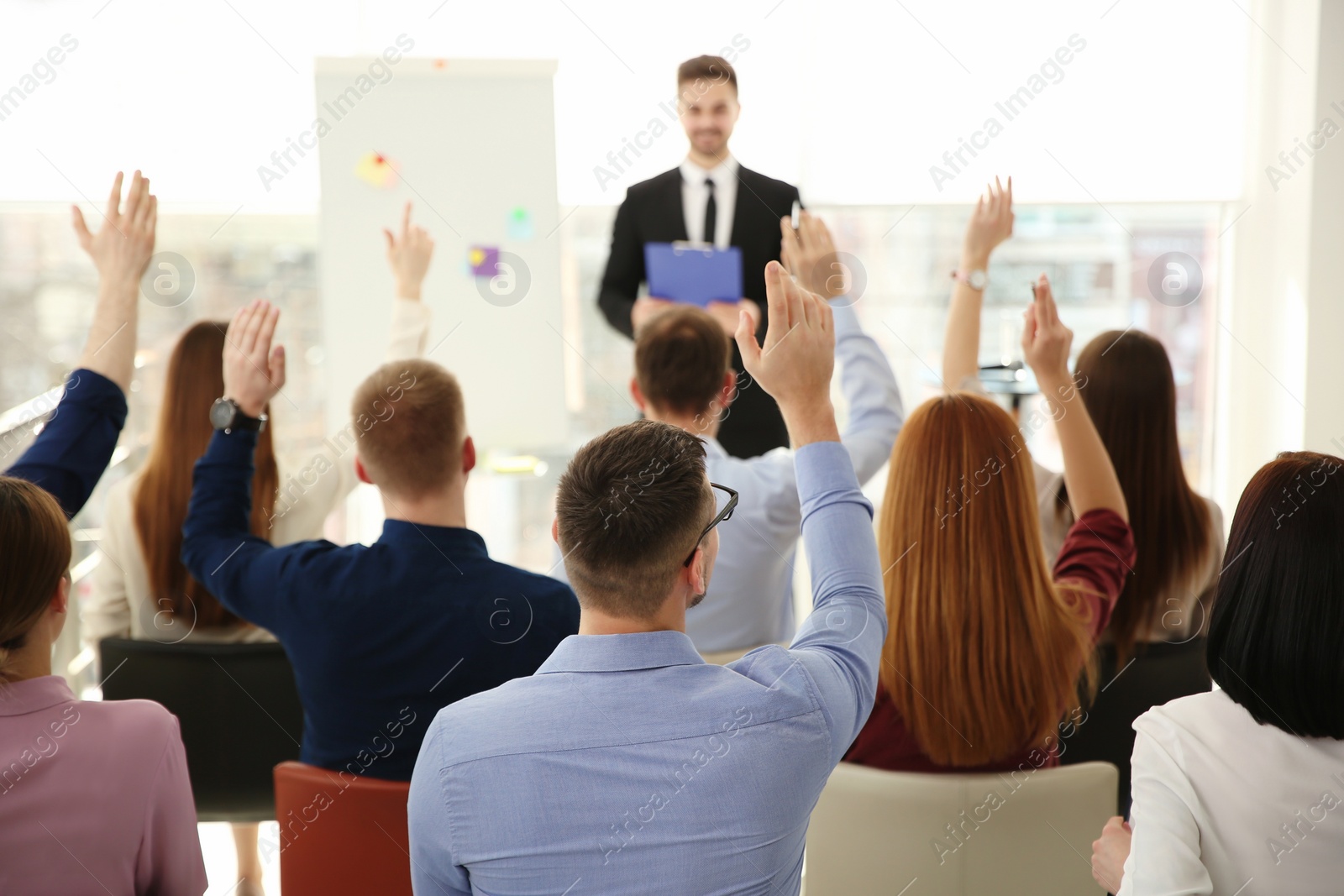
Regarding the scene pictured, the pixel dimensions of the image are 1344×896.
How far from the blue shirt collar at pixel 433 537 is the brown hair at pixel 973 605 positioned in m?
0.64

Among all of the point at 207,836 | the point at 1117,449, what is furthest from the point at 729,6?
the point at 207,836

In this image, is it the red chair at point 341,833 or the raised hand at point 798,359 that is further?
the red chair at point 341,833

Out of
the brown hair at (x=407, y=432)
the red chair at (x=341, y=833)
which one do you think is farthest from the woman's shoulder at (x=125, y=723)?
the brown hair at (x=407, y=432)

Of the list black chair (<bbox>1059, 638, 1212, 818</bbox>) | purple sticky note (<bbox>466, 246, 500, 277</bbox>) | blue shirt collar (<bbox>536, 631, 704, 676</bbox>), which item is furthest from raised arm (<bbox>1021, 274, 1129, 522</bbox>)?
purple sticky note (<bbox>466, 246, 500, 277</bbox>)

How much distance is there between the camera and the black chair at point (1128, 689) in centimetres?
196

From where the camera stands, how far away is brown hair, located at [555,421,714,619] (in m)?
0.99

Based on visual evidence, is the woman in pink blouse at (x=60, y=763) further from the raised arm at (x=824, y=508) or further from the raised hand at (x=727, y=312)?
the raised hand at (x=727, y=312)

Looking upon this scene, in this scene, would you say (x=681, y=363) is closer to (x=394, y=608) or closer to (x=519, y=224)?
(x=394, y=608)

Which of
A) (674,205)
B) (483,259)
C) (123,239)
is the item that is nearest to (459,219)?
(483,259)

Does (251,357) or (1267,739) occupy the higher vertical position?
(251,357)

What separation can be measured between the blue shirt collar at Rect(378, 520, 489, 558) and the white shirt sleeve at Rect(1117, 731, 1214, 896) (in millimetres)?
941

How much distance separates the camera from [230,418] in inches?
67.9

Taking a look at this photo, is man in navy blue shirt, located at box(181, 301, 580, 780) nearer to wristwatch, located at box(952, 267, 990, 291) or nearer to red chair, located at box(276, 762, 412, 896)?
red chair, located at box(276, 762, 412, 896)

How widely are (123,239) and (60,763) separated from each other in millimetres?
1016
